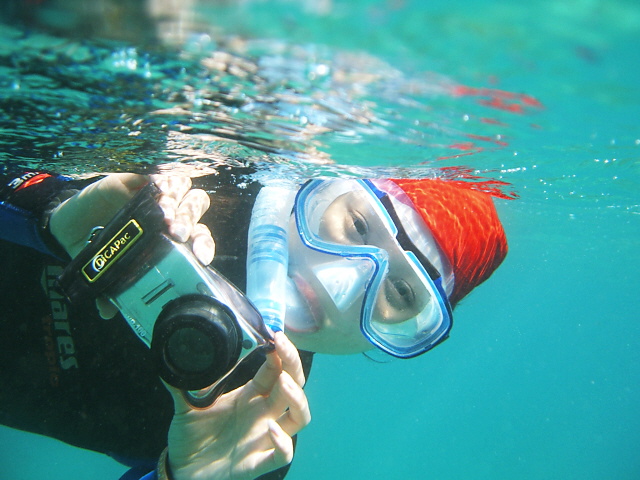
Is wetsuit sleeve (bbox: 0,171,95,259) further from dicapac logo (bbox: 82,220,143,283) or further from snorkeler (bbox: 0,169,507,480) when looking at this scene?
dicapac logo (bbox: 82,220,143,283)

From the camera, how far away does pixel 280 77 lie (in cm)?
248

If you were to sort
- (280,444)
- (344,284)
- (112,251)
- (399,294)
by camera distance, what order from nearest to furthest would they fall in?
(112,251)
(280,444)
(344,284)
(399,294)

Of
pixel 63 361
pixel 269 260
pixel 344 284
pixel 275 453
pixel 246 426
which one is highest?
pixel 269 260

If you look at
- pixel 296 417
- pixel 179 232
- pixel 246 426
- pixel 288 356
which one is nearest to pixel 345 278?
pixel 288 356

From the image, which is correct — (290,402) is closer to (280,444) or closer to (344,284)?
(280,444)

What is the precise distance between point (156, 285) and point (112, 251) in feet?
0.88

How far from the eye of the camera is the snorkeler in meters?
2.39

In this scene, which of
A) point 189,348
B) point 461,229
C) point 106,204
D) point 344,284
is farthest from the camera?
point 461,229

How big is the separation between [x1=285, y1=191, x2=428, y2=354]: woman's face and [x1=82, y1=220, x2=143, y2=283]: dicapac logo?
1.36 meters

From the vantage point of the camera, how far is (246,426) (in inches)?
96.9

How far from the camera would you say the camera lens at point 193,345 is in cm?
175

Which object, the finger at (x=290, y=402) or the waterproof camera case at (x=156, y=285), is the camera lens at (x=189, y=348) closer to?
the waterproof camera case at (x=156, y=285)

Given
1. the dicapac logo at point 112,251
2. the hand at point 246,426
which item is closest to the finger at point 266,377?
the hand at point 246,426

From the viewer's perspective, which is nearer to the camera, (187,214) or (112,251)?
(112,251)
